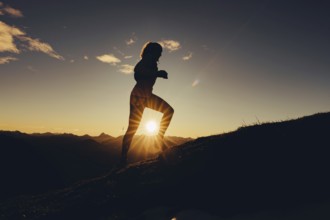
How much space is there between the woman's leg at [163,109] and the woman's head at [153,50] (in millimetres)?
1260

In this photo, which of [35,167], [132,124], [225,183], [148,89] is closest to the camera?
[225,183]

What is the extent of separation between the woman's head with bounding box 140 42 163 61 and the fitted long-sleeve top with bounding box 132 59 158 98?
209 millimetres

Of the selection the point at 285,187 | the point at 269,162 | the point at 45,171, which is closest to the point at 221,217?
the point at 285,187

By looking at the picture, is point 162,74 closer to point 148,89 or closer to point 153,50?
point 148,89

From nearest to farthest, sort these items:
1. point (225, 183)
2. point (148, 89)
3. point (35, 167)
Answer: point (225, 183), point (148, 89), point (35, 167)

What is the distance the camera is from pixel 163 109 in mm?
9828

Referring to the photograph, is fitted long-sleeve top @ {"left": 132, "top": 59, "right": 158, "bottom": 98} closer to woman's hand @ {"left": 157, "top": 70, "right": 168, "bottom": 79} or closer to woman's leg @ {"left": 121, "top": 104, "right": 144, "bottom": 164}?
woman's hand @ {"left": 157, "top": 70, "right": 168, "bottom": 79}

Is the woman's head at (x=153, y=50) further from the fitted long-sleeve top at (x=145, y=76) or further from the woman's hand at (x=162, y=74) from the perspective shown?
the woman's hand at (x=162, y=74)

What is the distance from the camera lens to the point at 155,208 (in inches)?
236

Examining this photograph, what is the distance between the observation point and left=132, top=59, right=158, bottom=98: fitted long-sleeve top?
9.68 m

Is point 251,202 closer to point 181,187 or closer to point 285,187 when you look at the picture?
point 285,187

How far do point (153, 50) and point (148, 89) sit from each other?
1241 mm

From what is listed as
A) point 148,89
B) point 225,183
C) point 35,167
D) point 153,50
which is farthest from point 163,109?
point 35,167

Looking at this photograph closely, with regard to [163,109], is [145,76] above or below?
above
